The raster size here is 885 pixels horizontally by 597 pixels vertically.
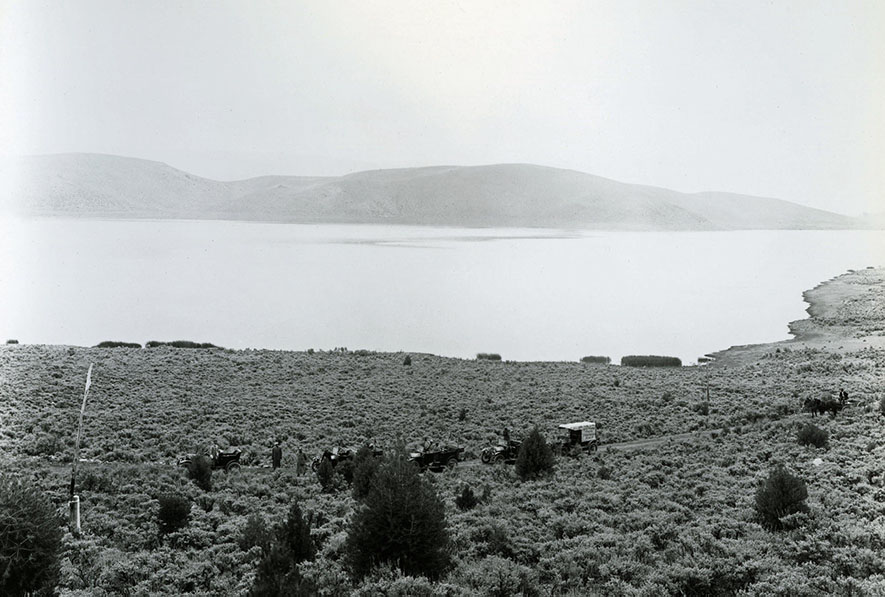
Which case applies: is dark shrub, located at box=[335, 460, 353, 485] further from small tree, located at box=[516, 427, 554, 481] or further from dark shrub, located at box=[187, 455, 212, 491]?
small tree, located at box=[516, 427, 554, 481]

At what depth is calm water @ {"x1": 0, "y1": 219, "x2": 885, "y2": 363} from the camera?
61281mm

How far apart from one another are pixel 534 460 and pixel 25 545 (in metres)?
10.9

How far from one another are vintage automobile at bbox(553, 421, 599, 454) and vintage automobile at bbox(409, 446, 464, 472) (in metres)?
3.29

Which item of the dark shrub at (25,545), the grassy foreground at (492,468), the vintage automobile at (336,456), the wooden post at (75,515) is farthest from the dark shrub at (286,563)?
the vintage automobile at (336,456)

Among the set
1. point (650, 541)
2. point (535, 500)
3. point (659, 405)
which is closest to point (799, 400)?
point (659, 405)

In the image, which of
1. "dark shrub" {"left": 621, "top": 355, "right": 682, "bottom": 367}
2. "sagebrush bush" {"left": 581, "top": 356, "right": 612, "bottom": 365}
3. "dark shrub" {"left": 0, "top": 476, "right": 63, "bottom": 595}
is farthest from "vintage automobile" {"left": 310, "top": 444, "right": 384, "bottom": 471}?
"sagebrush bush" {"left": 581, "top": 356, "right": 612, "bottom": 365}

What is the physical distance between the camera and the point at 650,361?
4709 centimetres

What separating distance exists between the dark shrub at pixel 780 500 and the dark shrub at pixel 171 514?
32.4ft

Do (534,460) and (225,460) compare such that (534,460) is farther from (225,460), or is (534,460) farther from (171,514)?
(171,514)

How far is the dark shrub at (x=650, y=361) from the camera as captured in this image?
45919 mm

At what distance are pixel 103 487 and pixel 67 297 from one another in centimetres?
8194

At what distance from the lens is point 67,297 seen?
8581cm

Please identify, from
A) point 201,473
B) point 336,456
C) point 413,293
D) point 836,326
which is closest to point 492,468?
point 336,456

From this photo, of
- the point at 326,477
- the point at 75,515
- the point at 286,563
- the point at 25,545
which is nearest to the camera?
the point at 25,545
